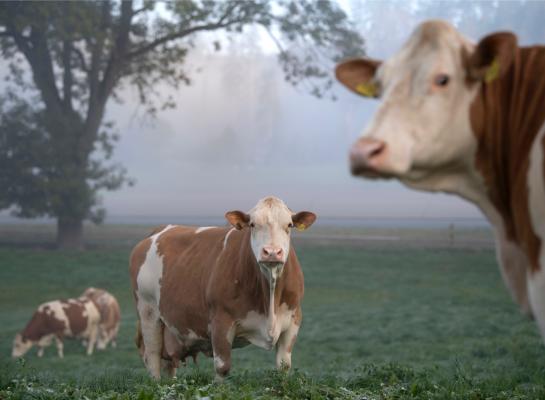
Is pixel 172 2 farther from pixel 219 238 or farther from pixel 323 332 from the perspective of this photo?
pixel 219 238

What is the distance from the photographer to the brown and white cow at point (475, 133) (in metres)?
3.13

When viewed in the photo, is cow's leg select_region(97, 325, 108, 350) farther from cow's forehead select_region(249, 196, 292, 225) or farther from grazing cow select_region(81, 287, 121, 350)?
cow's forehead select_region(249, 196, 292, 225)

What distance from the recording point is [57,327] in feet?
53.3

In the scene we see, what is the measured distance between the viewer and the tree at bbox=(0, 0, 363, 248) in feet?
94.3

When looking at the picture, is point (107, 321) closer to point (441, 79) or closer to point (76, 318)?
point (76, 318)

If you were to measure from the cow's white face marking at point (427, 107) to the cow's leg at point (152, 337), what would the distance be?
19.5ft

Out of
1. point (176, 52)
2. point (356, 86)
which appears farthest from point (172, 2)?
point (356, 86)

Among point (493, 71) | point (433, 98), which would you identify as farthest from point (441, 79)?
point (493, 71)

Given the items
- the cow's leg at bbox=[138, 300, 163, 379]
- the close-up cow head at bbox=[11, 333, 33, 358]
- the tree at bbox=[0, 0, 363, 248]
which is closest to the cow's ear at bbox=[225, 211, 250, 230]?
the cow's leg at bbox=[138, 300, 163, 379]

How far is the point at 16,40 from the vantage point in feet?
95.6

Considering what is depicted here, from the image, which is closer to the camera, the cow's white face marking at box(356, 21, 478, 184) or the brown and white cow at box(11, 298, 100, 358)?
the cow's white face marking at box(356, 21, 478, 184)

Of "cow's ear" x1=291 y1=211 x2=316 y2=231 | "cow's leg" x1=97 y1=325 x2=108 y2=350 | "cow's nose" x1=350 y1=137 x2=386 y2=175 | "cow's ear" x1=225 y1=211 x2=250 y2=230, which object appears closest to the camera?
"cow's nose" x1=350 y1=137 x2=386 y2=175

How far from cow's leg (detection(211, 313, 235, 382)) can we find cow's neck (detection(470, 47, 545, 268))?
427cm

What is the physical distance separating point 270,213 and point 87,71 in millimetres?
24567
